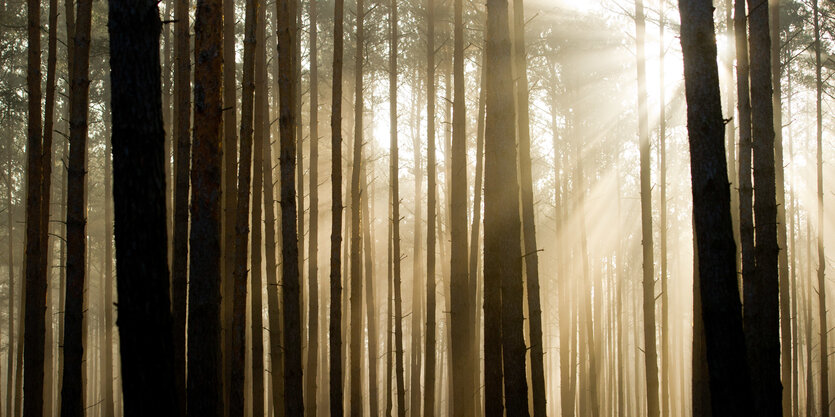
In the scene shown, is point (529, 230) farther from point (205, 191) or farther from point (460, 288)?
point (205, 191)

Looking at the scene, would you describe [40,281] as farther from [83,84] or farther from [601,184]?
[601,184]

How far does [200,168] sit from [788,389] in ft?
41.7

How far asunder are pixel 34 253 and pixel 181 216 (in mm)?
2248

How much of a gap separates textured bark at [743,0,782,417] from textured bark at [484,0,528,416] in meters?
3.30

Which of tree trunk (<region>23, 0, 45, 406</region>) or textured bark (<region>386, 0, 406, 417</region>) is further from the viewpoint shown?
textured bark (<region>386, 0, 406, 417</region>)

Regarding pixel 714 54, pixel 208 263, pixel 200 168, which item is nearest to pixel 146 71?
pixel 200 168

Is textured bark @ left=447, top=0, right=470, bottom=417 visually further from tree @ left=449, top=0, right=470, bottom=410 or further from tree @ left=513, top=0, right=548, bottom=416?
tree @ left=513, top=0, right=548, bottom=416

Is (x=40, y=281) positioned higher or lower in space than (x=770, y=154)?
lower

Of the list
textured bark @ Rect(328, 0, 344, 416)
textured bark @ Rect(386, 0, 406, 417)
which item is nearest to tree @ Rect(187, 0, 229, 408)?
textured bark @ Rect(328, 0, 344, 416)

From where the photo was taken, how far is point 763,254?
9.16 metres

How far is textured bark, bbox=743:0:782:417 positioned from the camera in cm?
884

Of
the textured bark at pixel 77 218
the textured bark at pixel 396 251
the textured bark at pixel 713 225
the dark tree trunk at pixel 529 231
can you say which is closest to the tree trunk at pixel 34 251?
the textured bark at pixel 77 218

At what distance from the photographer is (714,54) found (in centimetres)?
687

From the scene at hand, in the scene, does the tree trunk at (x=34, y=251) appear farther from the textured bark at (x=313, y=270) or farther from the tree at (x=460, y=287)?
the tree at (x=460, y=287)
